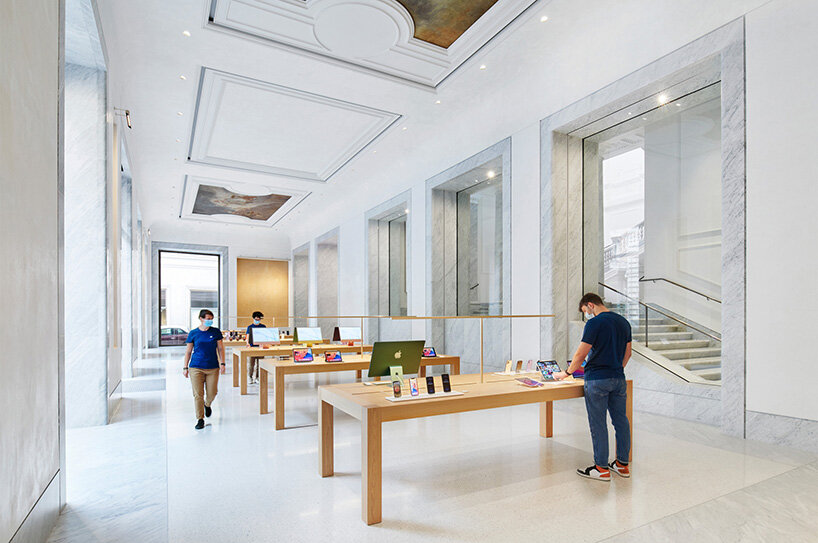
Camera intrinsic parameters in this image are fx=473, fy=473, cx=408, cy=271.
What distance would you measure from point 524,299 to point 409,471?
182 inches

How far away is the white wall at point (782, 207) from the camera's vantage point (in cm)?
457

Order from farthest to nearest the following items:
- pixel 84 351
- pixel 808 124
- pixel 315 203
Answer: pixel 315 203 → pixel 84 351 → pixel 808 124

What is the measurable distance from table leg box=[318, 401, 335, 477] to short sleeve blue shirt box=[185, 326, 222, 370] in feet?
8.70

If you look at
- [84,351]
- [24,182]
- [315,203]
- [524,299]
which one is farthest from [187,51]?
[315,203]

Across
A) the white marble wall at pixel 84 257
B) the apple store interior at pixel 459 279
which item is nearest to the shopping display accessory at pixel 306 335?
the apple store interior at pixel 459 279

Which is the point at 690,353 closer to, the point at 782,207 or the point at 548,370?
the point at 782,207

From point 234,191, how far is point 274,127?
227 inches

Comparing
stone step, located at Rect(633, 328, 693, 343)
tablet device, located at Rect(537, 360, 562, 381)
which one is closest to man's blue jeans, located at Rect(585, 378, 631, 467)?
tablet device, located at Rect(537, 360, 562, 381)

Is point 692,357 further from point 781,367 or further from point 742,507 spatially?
point 742,507

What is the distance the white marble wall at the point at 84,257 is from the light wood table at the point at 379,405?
3.63 m

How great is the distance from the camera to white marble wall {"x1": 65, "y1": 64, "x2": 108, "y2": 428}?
5875mm

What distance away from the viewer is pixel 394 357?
4496mm

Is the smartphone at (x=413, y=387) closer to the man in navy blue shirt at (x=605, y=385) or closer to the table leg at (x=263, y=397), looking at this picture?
the man in navy blue shirt at (x=605, y=385)

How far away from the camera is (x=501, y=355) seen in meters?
8.92
